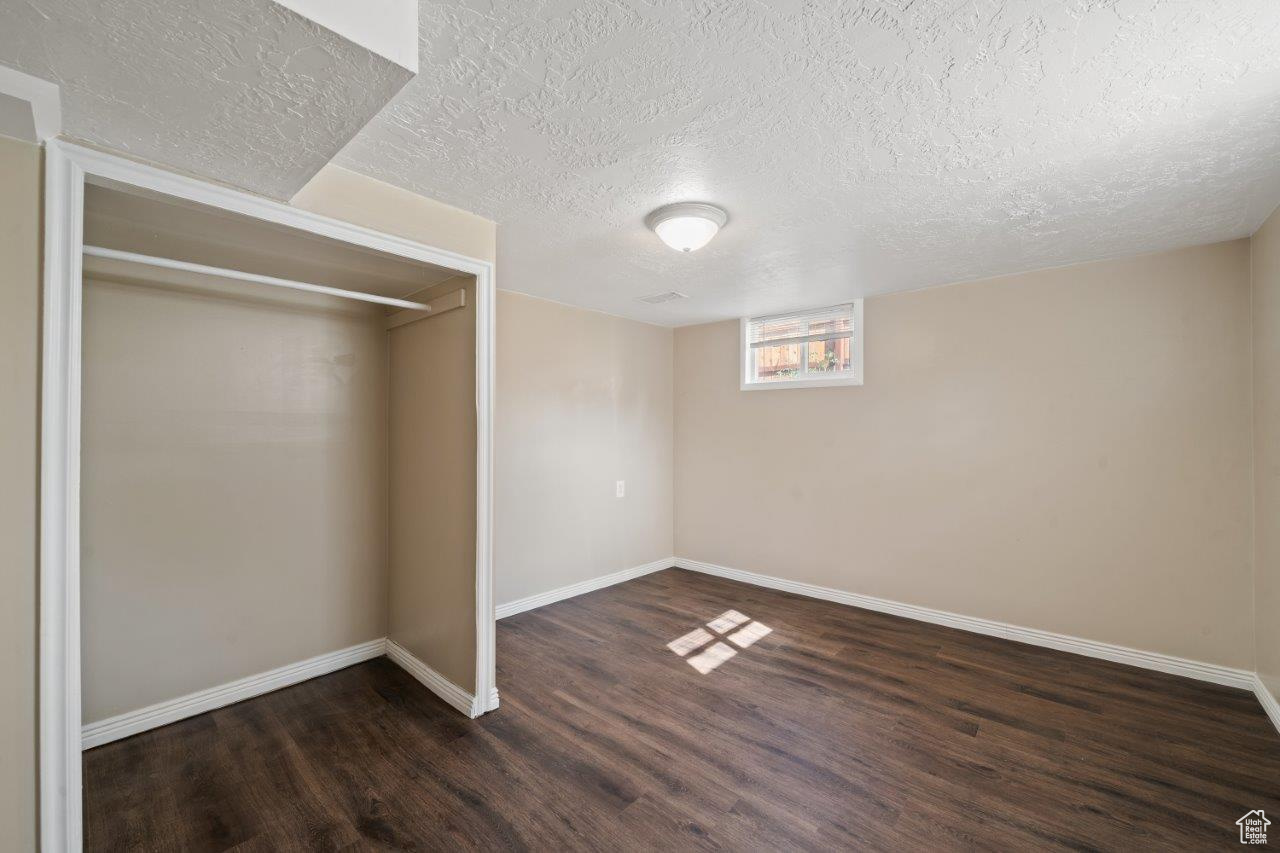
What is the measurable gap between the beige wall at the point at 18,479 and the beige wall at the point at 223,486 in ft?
3.75

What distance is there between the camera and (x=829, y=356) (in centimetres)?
433

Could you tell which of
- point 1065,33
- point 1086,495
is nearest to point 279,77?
point 1065,33

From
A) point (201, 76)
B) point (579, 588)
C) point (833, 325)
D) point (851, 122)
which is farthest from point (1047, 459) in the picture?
point (201, 76)

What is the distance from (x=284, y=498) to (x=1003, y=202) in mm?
3763

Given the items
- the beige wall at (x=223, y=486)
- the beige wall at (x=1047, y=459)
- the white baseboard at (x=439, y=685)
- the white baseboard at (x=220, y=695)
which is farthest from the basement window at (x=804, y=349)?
the white baseboard at (x=220, y=695)

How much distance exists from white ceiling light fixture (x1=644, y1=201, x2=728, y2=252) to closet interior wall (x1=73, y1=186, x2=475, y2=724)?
3.63 feet

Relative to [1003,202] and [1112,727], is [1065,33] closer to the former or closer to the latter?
[1003,202]

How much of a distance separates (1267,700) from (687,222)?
3.55 m

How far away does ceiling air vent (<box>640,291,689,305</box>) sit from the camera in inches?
155

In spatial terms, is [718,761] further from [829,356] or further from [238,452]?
[829,356]

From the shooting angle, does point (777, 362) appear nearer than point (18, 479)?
No

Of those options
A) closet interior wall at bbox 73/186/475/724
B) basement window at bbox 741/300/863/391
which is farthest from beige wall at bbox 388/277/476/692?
basement window at bbox 741/300/863/391

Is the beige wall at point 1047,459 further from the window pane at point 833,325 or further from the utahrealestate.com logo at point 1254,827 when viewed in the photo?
the utahrealestate.com logo at point 1254,827

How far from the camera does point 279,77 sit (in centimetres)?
120
